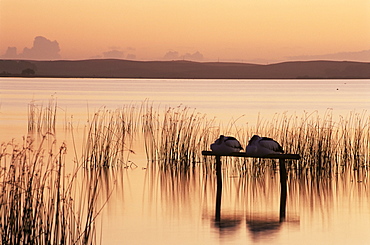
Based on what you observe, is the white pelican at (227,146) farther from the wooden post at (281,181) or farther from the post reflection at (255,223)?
the post reflection at (255,223)

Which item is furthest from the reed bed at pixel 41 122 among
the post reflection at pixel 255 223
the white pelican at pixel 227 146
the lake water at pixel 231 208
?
the post reflection at pixel 255 223

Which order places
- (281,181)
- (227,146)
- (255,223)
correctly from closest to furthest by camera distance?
(255,223) < (227,146) < (281,181)

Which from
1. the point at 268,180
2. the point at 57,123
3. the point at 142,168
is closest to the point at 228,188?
the point at 268,180

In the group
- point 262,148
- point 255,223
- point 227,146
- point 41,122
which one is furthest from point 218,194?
point 41,122

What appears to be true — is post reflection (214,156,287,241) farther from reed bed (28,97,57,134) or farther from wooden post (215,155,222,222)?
reed bed (28,97,57,134)

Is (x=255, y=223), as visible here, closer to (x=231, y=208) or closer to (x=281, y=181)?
(x=231, y=208)

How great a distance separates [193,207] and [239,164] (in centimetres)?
292

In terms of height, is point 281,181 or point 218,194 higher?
point 281,181

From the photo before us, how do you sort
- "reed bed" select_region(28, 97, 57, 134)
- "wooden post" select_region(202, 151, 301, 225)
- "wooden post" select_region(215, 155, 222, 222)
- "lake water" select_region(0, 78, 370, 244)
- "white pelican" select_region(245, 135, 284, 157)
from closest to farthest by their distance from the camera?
"lake water" select_region(0, 78, 370, 244) < "wooden post" select_region(215, 155, 222, 222) < "wooden post" select_region(202, 151, 301, 225) < "white pelican" select_region(245, 135, 284, 157) < "reed bed" select_region(28, 97, 57, 134)

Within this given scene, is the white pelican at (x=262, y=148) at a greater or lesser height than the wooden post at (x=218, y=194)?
greater

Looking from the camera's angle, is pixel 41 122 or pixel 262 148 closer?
pixel 262 148

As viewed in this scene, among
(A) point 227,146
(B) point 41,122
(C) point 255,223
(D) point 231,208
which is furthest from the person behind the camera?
(B) point 41,122

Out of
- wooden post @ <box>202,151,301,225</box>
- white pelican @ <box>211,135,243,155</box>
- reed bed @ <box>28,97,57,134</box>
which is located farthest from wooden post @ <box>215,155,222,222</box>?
reed bed @ <box>28,97,57,134</box>

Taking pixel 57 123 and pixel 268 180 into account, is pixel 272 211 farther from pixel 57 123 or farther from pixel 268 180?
pixel 57 123
